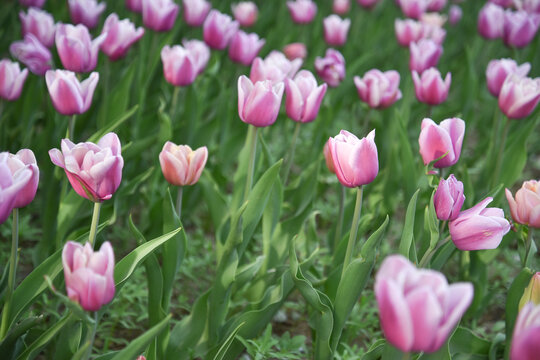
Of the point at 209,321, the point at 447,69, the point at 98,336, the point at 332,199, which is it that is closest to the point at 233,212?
the point at 209,321

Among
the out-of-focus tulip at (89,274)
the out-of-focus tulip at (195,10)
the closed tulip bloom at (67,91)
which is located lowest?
the out-of-focus tulip at (195,10)

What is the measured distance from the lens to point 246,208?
1655 millimetres

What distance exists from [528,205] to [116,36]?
1.47 m

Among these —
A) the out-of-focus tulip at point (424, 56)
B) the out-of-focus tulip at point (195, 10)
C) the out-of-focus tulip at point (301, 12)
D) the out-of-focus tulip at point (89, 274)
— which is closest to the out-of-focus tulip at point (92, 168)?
the out-of-focus tulip at point (89, 274)

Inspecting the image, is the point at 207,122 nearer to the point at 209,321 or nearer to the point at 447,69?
the point at 209,321

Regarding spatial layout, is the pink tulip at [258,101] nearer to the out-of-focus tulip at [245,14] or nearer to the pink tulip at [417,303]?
the pink tulip at [417,303]

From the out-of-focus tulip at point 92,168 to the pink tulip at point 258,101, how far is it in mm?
458

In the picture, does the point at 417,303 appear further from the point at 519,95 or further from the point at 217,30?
the point at 217,30

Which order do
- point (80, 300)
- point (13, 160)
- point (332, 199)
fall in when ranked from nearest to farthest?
1. point (80, 300)
2. point (13, 160)
3. point (332, 199)

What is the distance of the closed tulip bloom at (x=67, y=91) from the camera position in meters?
1.69

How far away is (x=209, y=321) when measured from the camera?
1.71 metres

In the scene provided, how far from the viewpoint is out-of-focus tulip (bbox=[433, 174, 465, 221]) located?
53.3 inches

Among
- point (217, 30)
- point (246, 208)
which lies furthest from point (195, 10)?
point (246, 208)

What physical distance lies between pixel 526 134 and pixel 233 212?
108cm
